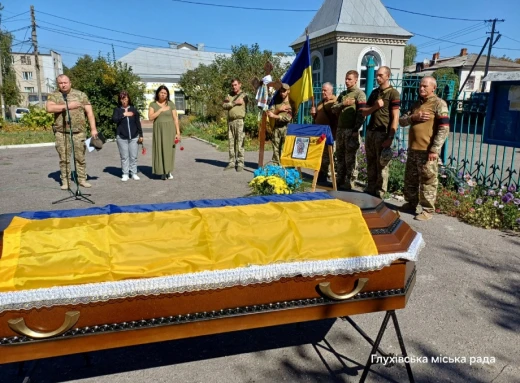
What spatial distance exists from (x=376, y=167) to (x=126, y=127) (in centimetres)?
493

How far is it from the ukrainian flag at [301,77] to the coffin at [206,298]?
220 inches

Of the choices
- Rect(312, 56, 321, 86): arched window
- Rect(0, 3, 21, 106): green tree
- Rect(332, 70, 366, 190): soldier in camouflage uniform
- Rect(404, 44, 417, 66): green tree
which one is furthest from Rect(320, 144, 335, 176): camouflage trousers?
Rect(404, 44, 417, 66): green tree

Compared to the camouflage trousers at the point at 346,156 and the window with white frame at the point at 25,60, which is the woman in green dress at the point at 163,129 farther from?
the window with white frame at the point at 25,60

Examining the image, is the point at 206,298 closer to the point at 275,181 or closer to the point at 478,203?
the point at 275,181

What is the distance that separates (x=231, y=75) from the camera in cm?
2112

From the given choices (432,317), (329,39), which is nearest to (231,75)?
(329,39)

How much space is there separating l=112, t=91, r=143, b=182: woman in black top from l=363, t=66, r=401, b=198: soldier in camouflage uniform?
15.0 feet

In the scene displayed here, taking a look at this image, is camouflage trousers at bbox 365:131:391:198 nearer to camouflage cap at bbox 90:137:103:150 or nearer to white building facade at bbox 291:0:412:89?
camouflage cap at bbox 90:137:103:150

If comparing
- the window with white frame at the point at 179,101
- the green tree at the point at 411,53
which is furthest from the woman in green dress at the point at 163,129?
the green tree at the point at 411,53

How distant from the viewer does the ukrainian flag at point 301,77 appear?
758 cm

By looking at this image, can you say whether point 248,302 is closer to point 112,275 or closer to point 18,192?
point 112,275

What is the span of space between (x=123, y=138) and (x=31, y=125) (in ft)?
57.2

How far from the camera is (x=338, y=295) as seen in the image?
2.22 metres

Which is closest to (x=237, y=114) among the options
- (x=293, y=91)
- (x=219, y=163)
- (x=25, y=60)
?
(x=293, y=91)
